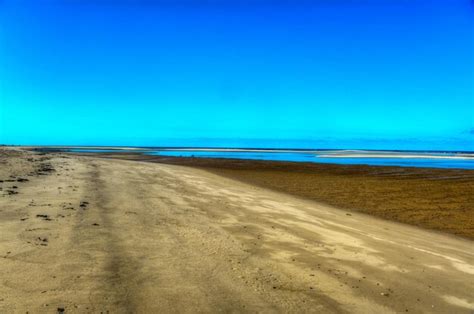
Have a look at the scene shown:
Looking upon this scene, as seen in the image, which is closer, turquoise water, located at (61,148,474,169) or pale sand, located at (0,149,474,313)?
pale sand, located at (0,149,474,313)

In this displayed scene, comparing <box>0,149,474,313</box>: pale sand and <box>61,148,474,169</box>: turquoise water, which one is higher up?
<box>61,148,474,169</box>: turquoise water

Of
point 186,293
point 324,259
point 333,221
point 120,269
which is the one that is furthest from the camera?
point 333,221

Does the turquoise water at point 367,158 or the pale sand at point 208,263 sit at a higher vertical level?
the turquoise water at point 367,158

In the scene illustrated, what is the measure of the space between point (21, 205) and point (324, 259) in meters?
6.39

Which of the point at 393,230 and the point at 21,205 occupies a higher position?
the point at 21,205

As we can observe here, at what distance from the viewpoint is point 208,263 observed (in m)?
5.81

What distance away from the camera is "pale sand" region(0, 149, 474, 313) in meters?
4.53

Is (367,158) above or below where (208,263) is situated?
above

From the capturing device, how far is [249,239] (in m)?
7.51

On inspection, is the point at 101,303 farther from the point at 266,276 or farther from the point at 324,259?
the point at 324,259

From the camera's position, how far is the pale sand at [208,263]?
178 inches

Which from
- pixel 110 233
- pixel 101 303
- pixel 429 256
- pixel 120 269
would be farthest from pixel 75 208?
pixel 429 256

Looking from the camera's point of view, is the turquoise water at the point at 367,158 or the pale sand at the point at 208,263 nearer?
the pale sand at the point at 208,263

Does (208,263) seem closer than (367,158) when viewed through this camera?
Yes
